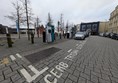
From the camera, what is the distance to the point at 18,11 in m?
14.4

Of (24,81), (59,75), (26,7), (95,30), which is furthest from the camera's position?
(95,30)

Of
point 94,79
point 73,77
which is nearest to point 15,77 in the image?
A: point 73,77

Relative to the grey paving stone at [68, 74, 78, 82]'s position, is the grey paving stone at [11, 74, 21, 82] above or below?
above

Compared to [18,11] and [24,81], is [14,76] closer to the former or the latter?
[24,81]

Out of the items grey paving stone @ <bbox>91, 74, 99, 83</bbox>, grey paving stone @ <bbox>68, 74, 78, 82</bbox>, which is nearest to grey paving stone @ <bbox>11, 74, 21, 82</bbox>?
grey paving stone @ <bbox>68, 74, 78, 82</bbox>

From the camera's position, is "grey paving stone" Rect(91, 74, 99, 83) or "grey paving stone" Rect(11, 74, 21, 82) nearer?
"grey paving stone" Rect(11, 74, 21, 82)

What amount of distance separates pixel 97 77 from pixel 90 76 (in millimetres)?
249

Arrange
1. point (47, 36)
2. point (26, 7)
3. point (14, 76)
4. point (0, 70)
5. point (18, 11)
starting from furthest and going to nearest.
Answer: point (18, 11), point (26, 7), point (47, 36), point (0, 70), point (14, 76)

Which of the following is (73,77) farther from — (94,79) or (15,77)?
(15,77)

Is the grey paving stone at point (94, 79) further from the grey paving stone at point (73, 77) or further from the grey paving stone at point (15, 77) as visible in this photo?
the grey paving stone at point (15, 77)

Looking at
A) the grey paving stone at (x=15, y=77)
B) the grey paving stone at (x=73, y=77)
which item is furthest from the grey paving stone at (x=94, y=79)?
the grey paving stone at (x=15, y=77)

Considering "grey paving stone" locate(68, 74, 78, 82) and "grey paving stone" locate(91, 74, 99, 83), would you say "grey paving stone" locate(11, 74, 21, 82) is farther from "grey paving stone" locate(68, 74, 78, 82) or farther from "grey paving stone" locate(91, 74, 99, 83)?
"grey paving stone" locate(91, 74, 99, 83)

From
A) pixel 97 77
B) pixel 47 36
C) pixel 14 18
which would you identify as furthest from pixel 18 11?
pixel 97 77

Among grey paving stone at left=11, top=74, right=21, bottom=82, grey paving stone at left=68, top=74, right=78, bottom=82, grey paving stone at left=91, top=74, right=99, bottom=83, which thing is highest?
grey paving stone at left=11, top=74, right=21, bottom=82
